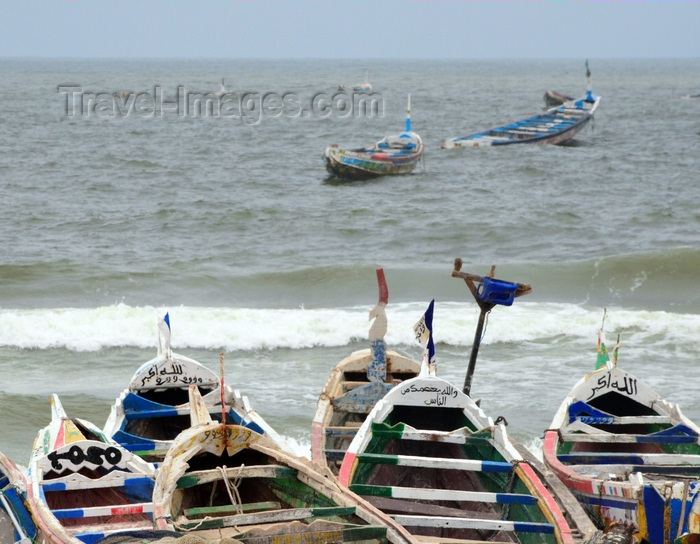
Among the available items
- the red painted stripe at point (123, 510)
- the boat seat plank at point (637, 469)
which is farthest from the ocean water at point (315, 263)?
the red painted stripe at point (123, 510)

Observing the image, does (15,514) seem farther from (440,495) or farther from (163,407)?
(440,495)

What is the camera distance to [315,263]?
89.4 ft

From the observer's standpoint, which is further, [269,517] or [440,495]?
[440,495]

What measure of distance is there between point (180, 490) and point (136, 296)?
53.3 feet

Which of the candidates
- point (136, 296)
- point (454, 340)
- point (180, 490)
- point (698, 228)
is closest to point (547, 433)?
point (180, 490)

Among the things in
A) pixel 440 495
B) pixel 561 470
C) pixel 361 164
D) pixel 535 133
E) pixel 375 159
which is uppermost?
pixel 440 495

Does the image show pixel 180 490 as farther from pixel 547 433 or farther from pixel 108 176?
pixel 108 176

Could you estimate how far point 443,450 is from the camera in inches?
398

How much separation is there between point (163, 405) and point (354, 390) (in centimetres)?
216

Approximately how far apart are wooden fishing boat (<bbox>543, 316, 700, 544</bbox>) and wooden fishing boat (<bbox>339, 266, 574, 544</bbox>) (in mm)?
806

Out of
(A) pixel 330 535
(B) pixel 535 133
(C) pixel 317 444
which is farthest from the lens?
(B) pixel 535 133

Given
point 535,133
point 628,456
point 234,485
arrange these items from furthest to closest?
point 535,133 → point 628,456 → point 234,485

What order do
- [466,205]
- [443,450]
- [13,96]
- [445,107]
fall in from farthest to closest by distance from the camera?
[13,96]
[445,107]
[466,205]
[443,450]

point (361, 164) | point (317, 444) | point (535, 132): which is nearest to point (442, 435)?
point (317, 444)
